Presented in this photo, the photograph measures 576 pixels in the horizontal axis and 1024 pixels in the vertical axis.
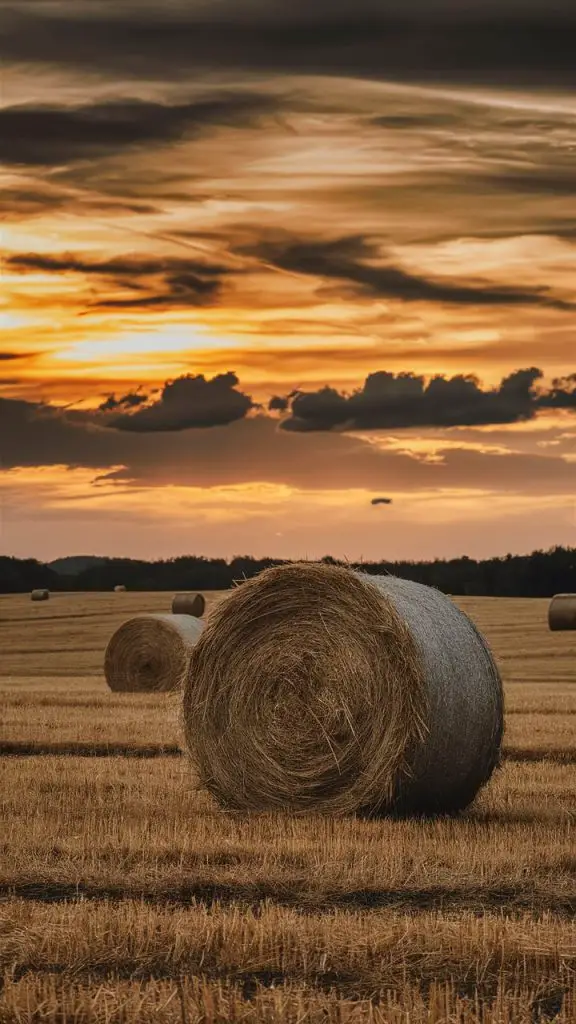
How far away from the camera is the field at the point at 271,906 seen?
6082 mm

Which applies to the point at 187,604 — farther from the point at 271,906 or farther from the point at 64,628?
the point at 271,906

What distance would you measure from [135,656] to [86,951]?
22361 mm

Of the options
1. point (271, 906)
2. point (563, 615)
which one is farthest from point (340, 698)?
point (563, 615)

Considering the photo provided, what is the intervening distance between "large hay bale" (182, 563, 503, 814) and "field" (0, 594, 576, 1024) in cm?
40

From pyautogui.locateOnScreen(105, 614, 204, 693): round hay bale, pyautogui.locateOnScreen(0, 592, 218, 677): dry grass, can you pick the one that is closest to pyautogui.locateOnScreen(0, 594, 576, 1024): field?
pyautogui.locateOnScreen(105, 614, 204, 693): round hay bale

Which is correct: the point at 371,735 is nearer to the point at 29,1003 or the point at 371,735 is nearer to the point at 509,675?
the point at 29,1003

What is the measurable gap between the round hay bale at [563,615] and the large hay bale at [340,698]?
31212 mm

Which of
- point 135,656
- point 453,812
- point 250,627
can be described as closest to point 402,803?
point 453,812

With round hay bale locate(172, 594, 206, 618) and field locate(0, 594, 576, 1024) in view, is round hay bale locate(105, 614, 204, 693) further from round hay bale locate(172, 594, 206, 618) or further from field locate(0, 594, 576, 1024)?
round hay bale locate(172, 594, 206, 618)

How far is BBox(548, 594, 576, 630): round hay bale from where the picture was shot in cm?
4328

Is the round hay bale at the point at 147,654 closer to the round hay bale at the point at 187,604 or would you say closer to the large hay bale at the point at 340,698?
the large hay bale at the point at 340,698

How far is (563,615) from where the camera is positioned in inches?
1706

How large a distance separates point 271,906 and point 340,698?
4718 mm

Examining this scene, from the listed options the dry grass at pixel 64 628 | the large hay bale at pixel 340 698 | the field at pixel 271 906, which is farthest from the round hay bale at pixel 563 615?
the large hay bale at pixel 340 698
